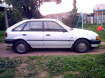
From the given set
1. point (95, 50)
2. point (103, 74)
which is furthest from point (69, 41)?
point (103, 74)

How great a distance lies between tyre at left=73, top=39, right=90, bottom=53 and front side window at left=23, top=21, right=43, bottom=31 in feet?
5.73

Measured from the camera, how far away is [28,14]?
54.0 ft

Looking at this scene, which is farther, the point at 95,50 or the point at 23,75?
the point at 95,50

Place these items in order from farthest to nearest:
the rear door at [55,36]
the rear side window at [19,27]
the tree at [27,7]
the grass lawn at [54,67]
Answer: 1. the tree at [27,7]
2. the rear side window at [19,27]
3. the rear door at [55,36]
4. the grass lawn at [54,67]

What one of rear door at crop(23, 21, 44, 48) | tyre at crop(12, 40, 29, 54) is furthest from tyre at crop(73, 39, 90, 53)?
tyre at crop(12, 40, 29, 54)

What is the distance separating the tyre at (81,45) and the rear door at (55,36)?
0.40m

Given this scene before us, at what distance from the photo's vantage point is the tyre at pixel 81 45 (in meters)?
8.09

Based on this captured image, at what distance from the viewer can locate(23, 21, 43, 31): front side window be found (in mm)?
8223

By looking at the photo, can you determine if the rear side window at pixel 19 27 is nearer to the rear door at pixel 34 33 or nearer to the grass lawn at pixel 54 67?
the rear door at pixel 34 33

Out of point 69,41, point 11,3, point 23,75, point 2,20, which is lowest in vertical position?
point 23,75

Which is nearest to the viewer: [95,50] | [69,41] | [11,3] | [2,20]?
[69,41]

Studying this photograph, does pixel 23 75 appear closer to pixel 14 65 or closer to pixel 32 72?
pixel 32 72

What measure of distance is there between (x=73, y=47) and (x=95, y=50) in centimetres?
116

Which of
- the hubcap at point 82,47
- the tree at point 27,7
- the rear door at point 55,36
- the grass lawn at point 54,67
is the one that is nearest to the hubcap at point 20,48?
the rear door at point 55,36
